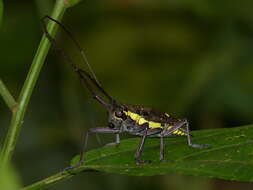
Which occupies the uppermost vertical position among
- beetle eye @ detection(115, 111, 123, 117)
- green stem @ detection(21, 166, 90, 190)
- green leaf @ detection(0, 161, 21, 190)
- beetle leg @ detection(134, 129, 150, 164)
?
beetle eye @ detection(115, 111, 123, 117)

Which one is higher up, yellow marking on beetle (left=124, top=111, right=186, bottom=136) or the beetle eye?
the beetle eye

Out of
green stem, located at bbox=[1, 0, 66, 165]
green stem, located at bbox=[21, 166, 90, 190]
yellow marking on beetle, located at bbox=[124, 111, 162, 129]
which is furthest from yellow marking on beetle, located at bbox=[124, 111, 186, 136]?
green stem, located at bbox=[1, 0, 66, 165]

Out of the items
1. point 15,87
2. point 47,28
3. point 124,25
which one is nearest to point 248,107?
point 124,25

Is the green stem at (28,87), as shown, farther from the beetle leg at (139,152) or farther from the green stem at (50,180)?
the beetle leg at (139,152)

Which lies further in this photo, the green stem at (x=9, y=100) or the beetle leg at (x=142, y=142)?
the beetle leg at (x=142, y=142)

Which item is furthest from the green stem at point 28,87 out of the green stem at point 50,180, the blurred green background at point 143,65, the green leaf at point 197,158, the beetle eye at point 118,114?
the blurred green background at point 143,65

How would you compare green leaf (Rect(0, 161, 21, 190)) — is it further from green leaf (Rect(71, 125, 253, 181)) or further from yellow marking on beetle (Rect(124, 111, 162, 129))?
yellow marking on beetle (Rect(124, 111, 162, 129))
